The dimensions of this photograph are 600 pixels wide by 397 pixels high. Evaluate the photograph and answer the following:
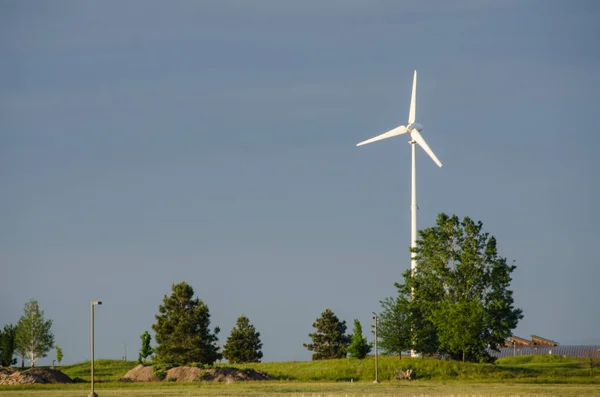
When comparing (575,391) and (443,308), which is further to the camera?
(443,308)

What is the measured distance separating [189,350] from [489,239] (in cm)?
3740

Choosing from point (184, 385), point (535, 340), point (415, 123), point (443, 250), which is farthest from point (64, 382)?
point (535, 340)

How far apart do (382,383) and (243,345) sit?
52743mm

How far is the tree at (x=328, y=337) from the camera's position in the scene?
132750 millimetres

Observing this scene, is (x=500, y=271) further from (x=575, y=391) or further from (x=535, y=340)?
(x=535, y=340)

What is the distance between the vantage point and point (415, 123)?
375 feet

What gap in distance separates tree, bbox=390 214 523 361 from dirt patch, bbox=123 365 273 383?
22344 mm

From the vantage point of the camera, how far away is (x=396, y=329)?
10312cm

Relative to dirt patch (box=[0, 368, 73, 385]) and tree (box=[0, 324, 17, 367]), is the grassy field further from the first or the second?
tree (box=[0, 324, 17, 367])

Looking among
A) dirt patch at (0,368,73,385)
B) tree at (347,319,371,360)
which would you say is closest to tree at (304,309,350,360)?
tree at (347,319,371,360)

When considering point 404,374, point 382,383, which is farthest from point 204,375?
point 404,374

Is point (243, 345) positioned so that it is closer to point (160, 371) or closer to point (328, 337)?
point (328, 337)

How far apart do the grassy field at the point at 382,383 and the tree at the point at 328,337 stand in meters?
30.4

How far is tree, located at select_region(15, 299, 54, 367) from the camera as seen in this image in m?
135
